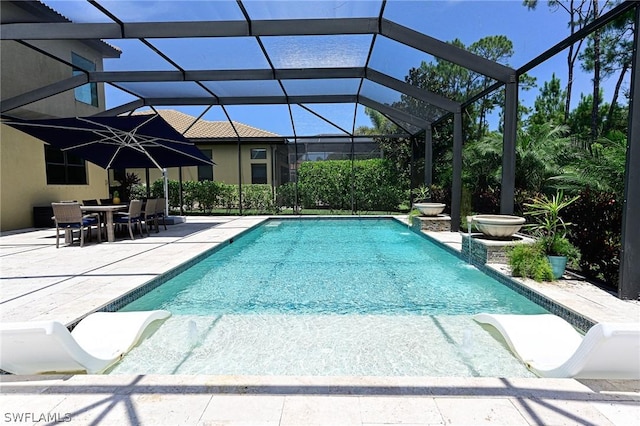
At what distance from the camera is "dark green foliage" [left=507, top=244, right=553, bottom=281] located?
15.8ft

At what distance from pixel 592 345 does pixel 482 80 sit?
26.7 ft

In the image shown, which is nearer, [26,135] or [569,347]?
[569,347]

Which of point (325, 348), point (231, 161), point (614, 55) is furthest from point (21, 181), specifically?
point (614, 55)

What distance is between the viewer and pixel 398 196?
15398 mm

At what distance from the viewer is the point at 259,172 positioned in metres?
20.1

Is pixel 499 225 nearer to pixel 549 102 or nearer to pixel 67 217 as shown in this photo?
pixel 67 217

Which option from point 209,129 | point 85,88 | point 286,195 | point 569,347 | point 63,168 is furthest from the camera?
point 209,129

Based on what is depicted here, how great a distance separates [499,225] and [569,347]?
3165 millimetres

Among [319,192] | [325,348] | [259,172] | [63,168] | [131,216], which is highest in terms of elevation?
[259,172]

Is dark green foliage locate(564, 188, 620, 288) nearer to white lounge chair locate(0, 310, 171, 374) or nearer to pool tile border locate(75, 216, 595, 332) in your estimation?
pool tile border locate(75, 216, 595, 332)

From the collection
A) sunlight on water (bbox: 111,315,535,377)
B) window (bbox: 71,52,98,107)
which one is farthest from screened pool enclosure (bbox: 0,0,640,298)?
sunlight on water (bbox: 111,315,535,377)

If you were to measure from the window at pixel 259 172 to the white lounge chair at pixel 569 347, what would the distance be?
1734 centimetres

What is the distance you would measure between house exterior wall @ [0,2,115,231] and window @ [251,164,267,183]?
925 centimetres

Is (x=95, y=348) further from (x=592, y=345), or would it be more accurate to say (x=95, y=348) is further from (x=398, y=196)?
(x=398, y=196)
